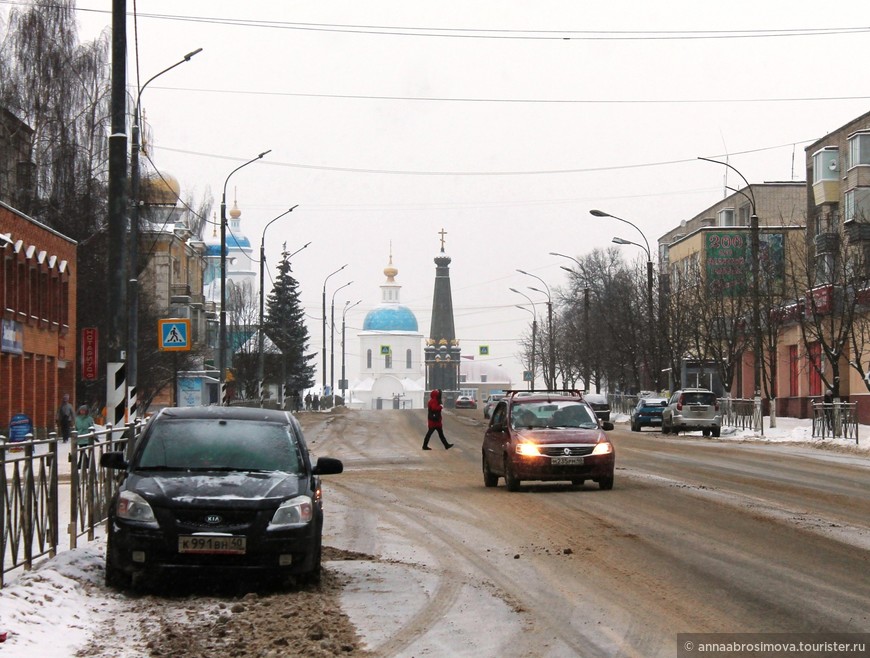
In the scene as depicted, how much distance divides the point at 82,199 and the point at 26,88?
439 cm

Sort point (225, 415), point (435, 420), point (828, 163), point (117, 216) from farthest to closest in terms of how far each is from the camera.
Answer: point (828, 163) < point (435, 420) < point (117, 216) < point (225, 415)

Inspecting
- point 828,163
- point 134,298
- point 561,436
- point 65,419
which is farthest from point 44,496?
point 828,163

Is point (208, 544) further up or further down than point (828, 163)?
further down

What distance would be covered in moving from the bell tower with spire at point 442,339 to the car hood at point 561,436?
158047 mm

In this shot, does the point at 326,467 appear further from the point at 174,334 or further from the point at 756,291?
the point at 756,291

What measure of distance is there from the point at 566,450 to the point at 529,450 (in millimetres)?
547

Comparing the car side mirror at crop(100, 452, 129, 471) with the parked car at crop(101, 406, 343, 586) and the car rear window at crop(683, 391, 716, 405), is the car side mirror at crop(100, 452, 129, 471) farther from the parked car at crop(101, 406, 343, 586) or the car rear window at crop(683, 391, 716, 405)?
the car rear window at crop(683, 391, 716, 405)

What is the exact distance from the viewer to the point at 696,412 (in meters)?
50.0

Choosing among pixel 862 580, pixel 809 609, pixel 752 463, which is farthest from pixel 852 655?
pixel 752 463

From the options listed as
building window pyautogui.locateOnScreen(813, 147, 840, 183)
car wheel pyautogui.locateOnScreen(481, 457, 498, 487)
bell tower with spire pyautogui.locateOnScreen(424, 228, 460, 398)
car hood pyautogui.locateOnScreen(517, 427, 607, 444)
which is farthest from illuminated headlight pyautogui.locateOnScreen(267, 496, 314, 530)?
bell tower with spire pyautogui.locateOnScreen(424, 228, 460, 398)

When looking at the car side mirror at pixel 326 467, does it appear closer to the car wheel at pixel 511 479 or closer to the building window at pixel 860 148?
the car wheel at pixel 511 479

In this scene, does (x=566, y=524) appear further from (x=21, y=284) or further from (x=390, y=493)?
(x=21, y=284)

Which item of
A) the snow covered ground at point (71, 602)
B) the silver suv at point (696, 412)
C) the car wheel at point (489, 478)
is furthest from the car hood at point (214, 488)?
the silver suv at point (696, 412)

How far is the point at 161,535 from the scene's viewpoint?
35.1ft
